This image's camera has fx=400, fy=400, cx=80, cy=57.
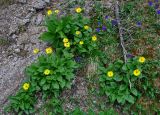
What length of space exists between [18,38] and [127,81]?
212cm

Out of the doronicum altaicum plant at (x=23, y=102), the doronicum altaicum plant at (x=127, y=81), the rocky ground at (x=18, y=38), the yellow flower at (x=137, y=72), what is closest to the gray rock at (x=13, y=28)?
the rocky ground at (x=18, y=38)

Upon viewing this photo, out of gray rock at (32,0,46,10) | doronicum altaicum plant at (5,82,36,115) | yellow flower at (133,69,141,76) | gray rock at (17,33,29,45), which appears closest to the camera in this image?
yellow flower at (133,69,141,76)

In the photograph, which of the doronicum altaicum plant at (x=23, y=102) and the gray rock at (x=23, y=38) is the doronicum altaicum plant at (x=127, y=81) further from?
the gray rock at (x=23, y=38)

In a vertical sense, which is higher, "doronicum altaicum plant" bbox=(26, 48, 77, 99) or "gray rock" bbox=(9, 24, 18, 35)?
"gray rock" bbox=(9, 24, 18, 35)

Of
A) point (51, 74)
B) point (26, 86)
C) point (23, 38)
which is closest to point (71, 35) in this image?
point (51, 74)

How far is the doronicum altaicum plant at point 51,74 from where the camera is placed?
5.75 m

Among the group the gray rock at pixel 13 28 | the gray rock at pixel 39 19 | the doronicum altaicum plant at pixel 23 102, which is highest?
the gray rock at pixel 39 19

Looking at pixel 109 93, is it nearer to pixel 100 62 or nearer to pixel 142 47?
pixel 100 62

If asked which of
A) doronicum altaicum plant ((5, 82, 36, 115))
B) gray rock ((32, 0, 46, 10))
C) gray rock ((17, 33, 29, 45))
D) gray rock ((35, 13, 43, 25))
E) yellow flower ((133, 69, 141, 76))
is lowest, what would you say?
doronicum altaicum plant ((5, 82, 36, 115))

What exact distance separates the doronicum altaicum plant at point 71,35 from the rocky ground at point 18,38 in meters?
0.33

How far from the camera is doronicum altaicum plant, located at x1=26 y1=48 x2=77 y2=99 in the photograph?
5.75 metres

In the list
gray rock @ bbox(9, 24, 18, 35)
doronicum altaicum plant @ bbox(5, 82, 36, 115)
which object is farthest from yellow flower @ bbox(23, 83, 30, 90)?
gray rock @ bbox(9, 24, 18, 35)

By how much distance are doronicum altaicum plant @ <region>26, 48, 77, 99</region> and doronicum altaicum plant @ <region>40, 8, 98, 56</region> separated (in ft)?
0.90

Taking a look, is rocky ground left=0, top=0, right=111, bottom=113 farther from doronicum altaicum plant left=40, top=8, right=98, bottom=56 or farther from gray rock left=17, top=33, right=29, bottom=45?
doronicum altaicum plant left=40, top=8, right=98, bottom=56
